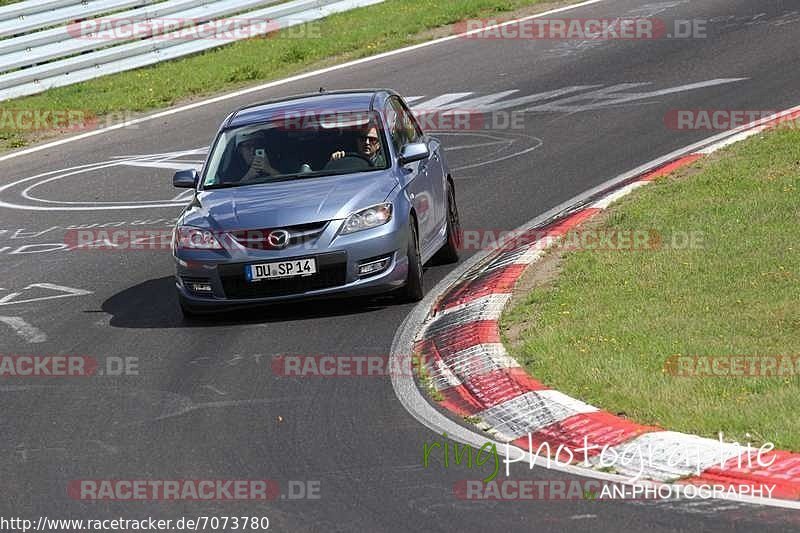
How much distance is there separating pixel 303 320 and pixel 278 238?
63 cm

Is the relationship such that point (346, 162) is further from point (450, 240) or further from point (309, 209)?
point (450, 240)

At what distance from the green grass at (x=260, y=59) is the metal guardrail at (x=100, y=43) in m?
0.18

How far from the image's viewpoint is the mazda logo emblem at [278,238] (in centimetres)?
1043

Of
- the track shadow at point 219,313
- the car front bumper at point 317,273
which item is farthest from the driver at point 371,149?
the track shadow at point 219,313

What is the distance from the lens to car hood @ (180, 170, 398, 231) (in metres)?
10.5

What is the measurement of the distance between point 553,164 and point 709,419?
30.0 ft

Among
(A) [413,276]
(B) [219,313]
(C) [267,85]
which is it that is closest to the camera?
(A) [413,276]

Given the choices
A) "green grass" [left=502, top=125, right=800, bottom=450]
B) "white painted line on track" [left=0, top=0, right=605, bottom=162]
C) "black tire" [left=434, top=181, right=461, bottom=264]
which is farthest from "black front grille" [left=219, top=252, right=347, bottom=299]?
"white painted line on track" [left=0, top=0, right=605, bottom=162]

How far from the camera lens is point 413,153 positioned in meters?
11.2

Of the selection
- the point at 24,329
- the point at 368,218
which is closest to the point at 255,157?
the point at 368,218

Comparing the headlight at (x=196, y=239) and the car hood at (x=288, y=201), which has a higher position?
the car hood at (x=288, y=201)

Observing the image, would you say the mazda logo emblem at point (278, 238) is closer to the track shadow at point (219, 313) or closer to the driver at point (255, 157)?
the track shadow at point (219, 313)

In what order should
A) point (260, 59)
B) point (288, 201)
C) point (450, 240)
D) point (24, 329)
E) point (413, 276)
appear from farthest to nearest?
point (260, 59) < point (450, 240) < point (24, 329) < point (413, 276) < point (288, 201)

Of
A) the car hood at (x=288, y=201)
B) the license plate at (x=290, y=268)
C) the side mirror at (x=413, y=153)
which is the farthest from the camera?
the side mirror at (x=413, y=153)
